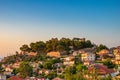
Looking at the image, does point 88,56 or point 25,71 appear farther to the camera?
point 88,56

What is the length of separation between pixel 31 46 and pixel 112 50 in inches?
359

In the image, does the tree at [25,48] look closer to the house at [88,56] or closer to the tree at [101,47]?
the tree at [101,47]

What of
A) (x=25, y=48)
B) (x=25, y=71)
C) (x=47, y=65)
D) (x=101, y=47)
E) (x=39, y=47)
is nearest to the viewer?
(x=25, y=71)

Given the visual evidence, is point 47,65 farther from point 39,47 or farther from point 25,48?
point 25,48

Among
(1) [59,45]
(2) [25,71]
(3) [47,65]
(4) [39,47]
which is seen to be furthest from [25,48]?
(2) [25,71]

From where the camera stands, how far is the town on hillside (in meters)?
24.5

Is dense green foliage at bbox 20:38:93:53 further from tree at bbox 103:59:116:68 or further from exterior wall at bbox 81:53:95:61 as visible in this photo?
tree at bbox 103:59:116:68

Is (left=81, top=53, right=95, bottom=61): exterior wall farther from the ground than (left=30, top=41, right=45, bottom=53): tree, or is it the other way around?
(left=30, top=41, right=45, bottom=53): tree

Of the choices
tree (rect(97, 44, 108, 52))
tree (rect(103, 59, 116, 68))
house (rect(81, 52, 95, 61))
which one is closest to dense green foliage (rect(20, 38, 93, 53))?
tree (rect(97, 44, 108, 52))

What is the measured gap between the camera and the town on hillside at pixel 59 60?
80.2 feet

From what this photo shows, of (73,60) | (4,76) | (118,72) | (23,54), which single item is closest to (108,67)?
(118,72)

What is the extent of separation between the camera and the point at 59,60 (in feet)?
103

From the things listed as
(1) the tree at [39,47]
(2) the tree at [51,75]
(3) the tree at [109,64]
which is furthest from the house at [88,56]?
(1) the tree at [39,47]

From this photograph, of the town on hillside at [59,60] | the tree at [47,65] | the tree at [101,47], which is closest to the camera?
the town on hillside at [59,60]
